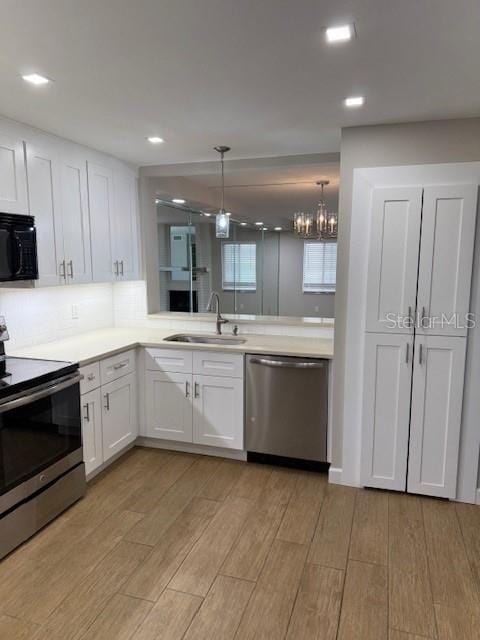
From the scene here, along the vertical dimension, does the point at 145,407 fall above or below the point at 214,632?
above

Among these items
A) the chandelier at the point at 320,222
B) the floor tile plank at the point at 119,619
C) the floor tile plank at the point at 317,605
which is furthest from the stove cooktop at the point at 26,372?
the chandelier at the point at 320,222

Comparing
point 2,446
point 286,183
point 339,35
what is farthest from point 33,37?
point 286,183

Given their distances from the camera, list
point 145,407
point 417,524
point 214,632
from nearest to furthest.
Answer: point 214,632 < point 417,524 < point 145,407

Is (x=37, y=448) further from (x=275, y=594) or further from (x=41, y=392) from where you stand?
(x=275, y=594)

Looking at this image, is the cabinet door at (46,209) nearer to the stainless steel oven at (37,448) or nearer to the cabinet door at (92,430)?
the stainless steel oven at (37,448)

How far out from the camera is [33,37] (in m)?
1.69

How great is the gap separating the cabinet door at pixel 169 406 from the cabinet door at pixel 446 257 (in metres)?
1.84

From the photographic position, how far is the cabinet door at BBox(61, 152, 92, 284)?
3.11 m

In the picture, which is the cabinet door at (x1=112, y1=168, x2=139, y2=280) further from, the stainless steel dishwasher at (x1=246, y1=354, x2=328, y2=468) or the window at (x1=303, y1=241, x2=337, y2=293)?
the window at (x1=303, y1=241, x2=337, y2=293)

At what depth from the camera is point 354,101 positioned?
2.35 meters

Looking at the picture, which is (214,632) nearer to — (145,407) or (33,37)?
(145,407)

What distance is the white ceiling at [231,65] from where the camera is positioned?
4.98 feet

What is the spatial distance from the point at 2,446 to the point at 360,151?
2681mm

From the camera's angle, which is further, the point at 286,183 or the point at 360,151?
the point at 286,183
